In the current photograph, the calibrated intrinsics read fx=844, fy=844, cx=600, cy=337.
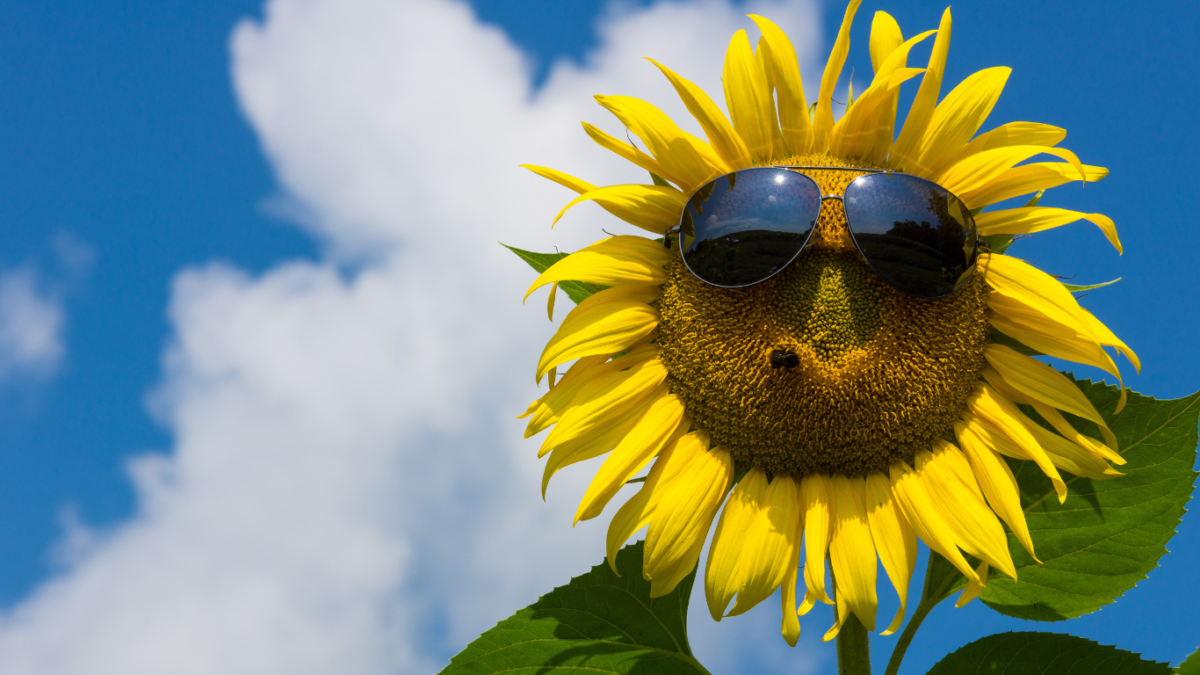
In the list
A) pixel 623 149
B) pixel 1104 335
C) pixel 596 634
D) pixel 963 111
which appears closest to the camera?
pixel 1104 335

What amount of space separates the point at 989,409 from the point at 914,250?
0.58 meters

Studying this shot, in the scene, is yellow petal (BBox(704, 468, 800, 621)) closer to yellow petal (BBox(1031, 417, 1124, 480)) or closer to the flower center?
the flower center

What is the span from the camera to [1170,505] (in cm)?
298

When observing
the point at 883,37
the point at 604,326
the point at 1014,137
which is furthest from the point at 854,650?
the point at 883,37

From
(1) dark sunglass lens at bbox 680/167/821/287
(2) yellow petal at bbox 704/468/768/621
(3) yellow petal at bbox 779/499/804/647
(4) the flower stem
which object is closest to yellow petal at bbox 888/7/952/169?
(1) dark sunglass lens at bbox 680/167/821/287

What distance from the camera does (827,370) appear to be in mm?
2670

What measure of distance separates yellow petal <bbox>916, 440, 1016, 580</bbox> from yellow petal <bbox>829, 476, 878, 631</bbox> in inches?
8.8

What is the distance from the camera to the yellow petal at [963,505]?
2.58 m

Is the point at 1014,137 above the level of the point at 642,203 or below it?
below

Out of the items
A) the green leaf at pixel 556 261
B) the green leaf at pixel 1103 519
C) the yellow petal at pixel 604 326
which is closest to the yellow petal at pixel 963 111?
the green leaf at pixel 1103 519

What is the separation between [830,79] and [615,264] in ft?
3.04

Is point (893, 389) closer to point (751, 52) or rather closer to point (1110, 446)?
point (1110, 446)

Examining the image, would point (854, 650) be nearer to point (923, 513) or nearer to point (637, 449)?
point (923, 513)

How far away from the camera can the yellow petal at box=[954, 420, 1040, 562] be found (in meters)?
2.57
